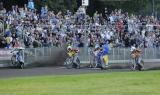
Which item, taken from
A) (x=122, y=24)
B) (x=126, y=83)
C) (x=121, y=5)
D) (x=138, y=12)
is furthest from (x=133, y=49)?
(x=138, y=12)

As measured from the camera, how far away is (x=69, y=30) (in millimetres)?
36250

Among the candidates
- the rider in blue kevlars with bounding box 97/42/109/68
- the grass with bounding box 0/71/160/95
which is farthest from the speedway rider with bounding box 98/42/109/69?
the grass with bounding box 0/71/160/95

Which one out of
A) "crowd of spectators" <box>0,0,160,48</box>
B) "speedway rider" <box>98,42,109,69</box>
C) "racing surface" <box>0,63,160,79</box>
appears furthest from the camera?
"crowd of spectators" <box>0,0,160,48</box>

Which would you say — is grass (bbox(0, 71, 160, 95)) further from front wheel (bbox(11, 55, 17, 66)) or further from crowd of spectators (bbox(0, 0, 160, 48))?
crowd of spectators (bbox(0, 0, 160, 48))

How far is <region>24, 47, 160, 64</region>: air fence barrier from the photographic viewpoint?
32.1 metres

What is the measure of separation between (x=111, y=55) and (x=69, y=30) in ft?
12.3

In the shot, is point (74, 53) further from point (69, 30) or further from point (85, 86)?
point (85, 86)

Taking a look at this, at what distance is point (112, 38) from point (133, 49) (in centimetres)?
632

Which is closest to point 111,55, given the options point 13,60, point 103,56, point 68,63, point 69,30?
point 103,56

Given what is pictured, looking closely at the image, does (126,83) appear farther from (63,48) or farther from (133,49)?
(63,48)

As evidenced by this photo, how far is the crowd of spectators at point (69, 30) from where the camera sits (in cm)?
3341

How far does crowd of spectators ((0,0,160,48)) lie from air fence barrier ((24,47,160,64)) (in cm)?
90

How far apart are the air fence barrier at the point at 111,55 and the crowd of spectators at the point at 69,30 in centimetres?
90

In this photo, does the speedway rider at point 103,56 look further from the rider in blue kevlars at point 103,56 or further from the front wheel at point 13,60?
the front wheel at point 13,60
